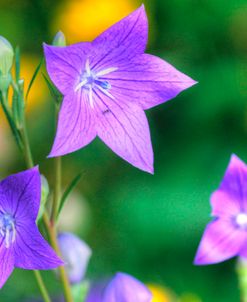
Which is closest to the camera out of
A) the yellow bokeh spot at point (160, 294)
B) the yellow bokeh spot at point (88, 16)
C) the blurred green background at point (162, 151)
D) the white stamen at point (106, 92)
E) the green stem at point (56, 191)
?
the green stem at point (56, 191)

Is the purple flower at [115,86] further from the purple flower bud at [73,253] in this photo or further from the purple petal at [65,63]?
the purple flower bud at [73,253]

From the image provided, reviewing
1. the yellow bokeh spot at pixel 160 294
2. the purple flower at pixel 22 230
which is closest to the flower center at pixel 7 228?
the purple flower at pixel 22 230

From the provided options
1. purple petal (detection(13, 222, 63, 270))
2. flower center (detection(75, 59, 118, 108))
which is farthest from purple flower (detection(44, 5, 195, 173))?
purple petal (detection(13, 222, 63, 270))

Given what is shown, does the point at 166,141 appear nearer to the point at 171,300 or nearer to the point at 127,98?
the point at 171,300

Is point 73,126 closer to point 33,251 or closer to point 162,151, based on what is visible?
point 33,251

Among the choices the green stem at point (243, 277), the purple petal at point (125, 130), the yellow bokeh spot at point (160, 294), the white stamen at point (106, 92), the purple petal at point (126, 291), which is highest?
the white stamen at point (106, 92)

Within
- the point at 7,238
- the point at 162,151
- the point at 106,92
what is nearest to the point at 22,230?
the point at 7,238
